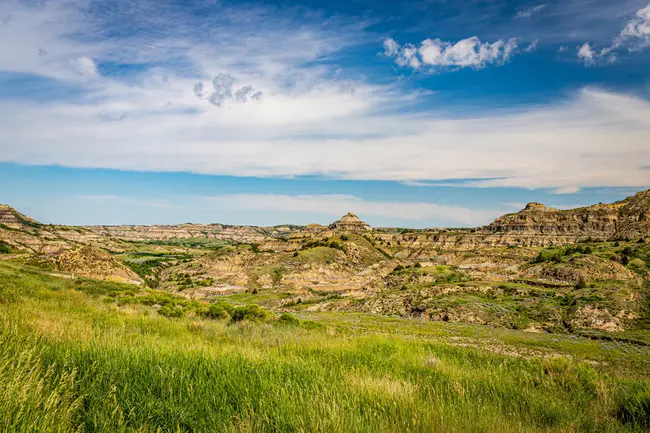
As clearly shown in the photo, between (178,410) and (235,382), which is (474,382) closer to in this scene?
(235,382)

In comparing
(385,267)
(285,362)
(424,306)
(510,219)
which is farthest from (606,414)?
(510,219)

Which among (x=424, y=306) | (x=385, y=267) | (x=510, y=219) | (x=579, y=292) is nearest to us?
(x=579, y=292)

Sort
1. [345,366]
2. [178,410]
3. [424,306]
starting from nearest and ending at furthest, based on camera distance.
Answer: [178,410]
[345,366]
[424,306]

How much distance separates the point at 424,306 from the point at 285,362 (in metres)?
52.8

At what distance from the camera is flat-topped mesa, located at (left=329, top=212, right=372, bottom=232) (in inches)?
6644

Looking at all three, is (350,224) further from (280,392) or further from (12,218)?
(280,392)

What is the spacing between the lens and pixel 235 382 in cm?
495

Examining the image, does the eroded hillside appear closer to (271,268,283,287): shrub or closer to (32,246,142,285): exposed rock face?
(32,246,142,285): exposed rock face

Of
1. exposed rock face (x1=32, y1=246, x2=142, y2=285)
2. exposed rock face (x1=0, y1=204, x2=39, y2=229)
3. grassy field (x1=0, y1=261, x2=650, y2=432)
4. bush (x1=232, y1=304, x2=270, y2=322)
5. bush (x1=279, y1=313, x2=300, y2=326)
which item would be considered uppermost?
exposed rock face (x1=0, y1=204, x2=39, y2=229)

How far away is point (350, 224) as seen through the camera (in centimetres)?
17150

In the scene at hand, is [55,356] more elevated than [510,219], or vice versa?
[510,219]

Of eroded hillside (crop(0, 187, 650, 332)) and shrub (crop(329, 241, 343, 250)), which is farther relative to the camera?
shrub (crop(329, 241, 343, 250))

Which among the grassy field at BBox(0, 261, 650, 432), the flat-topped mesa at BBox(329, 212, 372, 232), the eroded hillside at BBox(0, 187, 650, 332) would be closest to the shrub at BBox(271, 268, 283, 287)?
the eroded hillside at BBox(0, 187, 650, 332)

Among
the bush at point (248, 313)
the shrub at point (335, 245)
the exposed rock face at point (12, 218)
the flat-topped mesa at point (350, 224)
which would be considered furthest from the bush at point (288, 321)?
the exposed rock face at point (12, 218)
